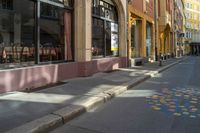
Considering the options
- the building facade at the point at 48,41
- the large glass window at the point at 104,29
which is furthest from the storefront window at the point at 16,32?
the large glass window at the point at 104,29

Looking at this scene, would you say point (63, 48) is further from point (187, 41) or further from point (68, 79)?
point (187, 41)

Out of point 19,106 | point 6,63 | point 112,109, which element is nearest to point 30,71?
point 6,63

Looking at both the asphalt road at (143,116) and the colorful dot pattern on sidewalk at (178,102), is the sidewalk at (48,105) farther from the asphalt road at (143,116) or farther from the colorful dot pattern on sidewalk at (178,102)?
the colorful dot pattern on sidewalk at (178,102)

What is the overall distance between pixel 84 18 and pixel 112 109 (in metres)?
5.98

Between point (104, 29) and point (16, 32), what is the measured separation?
7334 millimetres

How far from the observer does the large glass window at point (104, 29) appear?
1477 centimetres

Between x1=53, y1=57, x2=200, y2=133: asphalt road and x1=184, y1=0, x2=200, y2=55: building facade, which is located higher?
x1=184, y1=0, x2=200, y2=55: building facade

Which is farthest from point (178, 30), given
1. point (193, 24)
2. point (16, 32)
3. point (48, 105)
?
point (48, 105)

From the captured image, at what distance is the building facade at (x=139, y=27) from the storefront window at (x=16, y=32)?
10.9 m

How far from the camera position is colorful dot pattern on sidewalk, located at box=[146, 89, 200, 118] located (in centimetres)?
688

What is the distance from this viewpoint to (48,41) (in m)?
10.9

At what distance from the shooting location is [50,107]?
6633mm

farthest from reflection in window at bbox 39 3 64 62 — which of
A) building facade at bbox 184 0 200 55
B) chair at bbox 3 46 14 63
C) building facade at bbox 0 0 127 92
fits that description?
building facade at bbox 184 0 200 55

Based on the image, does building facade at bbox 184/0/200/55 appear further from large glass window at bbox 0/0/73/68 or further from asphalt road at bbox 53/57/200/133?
asphalt road at bbox 53/57/200/133
